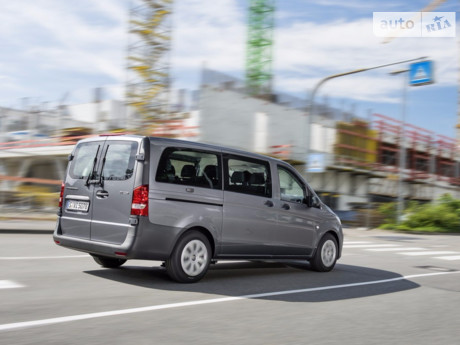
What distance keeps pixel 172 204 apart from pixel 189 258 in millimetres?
774

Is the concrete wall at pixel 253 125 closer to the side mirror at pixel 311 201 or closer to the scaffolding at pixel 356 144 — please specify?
the scaffolding at pixel 356 144

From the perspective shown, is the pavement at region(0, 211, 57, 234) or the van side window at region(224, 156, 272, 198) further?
the pavement at region(0, 211, 57, 234)

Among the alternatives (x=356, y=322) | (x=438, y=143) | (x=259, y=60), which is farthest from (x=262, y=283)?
(x=259, y=60)

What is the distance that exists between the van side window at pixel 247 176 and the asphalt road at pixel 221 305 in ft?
4.17

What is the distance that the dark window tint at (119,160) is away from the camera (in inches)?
270

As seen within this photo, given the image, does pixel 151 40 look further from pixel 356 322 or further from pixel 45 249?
pixel 356 322

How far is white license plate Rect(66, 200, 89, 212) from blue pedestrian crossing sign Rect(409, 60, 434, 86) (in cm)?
1575

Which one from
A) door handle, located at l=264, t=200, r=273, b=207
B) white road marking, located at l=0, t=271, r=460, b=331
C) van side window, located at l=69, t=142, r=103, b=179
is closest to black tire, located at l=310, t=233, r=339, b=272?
white road marking, located at l=0, t=271, r=460, b=331

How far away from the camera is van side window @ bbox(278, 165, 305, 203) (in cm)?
858

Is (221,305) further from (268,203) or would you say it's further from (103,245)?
(268,203)

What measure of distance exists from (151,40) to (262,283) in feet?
160

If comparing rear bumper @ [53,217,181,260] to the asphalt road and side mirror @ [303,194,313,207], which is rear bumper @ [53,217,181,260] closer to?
the asphalt road

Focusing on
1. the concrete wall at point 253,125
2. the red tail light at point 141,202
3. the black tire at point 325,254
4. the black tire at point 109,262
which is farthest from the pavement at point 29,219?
the concrete wall at point 253,125

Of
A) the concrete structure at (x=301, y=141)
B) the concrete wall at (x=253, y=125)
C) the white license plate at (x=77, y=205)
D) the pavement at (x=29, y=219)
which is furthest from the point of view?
the concrete structure at (x=301, y=141)
